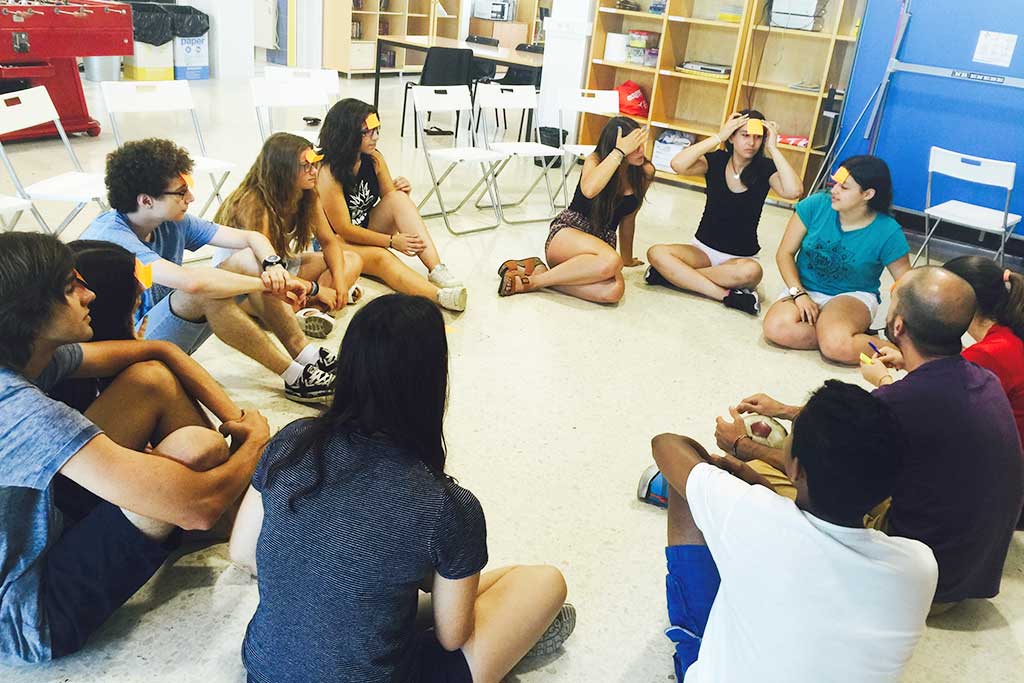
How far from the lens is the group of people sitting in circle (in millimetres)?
1397

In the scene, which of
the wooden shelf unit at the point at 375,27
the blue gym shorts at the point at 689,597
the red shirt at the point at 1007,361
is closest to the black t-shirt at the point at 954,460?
the red shirt at the point at 1007,361

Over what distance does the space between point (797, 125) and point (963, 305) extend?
204 inches

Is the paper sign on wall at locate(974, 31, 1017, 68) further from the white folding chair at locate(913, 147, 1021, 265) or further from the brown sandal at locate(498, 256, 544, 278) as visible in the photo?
the brown sandal at locate(498, 256, 544, 278)

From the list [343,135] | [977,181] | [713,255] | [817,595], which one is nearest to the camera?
[817,595]

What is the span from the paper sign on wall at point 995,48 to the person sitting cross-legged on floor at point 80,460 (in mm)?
5499

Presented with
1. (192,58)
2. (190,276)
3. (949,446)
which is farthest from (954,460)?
(192,58)

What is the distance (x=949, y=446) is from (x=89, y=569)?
1935 millimetres

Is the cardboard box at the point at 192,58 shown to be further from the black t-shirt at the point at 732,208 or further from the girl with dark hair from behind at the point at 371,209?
the black t-shirt at the point at 732,208

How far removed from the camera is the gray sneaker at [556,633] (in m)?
2.02

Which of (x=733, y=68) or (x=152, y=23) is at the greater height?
(x=733, y=68)

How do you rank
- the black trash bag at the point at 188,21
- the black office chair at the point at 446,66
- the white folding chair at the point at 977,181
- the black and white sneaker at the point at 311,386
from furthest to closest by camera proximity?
1. the black trash bag at the point at 188,21
2. the black office chair at the point at 446,66
3. the white folding chair at the point at 977,181
4. the black and white sneaker at the point at 311,386

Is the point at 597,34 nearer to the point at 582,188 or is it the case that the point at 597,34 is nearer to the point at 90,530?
the point at 582,188

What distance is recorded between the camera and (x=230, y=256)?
3.31m

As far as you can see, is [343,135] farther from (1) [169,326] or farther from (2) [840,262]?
(2) [840,262]
